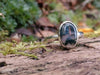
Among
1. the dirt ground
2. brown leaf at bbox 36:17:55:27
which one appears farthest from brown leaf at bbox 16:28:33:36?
the dirt ground

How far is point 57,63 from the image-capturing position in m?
1.81

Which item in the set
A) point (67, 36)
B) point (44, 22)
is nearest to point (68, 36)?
point (67, 36)

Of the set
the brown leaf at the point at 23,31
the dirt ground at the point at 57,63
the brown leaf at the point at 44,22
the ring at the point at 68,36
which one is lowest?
the dirt ground at the point at 57,63

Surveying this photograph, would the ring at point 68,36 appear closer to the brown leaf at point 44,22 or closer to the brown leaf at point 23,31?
the brown leaf at point 23,31

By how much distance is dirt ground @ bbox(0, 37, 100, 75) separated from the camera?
5.37 ft

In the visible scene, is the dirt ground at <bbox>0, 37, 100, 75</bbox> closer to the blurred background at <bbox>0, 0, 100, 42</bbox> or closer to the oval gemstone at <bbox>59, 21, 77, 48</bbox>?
the oval gemstone at <bbox>59, 21, 77, 48</bbox>

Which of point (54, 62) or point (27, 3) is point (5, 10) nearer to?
point (27, 3)

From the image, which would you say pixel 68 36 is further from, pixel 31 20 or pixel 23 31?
pixel 31 20

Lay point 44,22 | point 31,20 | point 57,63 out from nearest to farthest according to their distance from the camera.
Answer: point 57,63
point 31,20
point 44,22

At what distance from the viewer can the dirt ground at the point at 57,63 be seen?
5.37 ft

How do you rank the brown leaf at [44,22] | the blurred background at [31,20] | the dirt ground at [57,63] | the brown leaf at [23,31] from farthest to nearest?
the brown leaf at [44,22] < the brown leaf at [23,31] < the blurred background at [31,20] < the dirt ground at [57,63]

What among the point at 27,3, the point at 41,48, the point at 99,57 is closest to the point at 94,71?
the point at 99,57

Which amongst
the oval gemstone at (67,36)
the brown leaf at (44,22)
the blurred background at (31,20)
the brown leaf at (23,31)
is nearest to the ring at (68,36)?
the oval gemstone at (67,36)

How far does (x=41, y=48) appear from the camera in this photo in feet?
7.46
